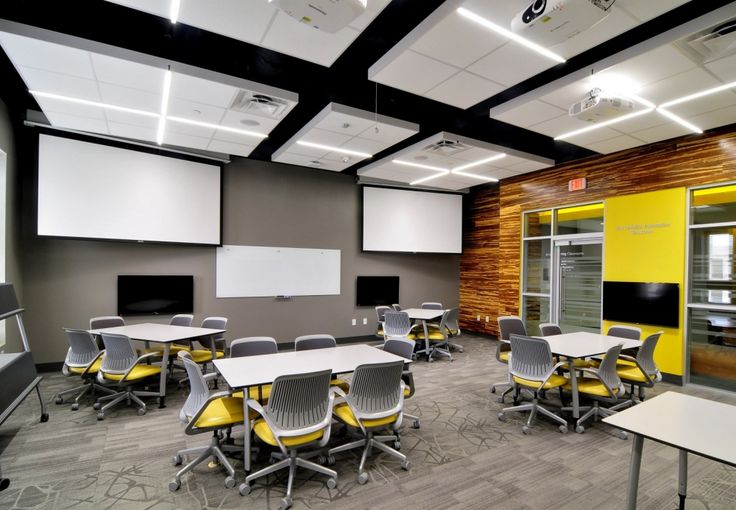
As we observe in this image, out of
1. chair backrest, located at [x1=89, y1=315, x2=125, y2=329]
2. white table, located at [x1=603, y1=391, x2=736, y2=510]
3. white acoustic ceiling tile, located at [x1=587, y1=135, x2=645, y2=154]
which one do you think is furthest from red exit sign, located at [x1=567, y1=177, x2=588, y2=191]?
chair backrest, located at [x1=89, y1=315, x2=125, y2=329]

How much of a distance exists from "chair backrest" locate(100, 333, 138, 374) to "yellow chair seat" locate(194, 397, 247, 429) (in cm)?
155

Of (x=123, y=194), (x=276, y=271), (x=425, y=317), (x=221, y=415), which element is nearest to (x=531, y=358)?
(x=425, y=317)

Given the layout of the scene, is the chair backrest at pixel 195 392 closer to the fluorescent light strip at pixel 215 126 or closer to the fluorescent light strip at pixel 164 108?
the fluorescent light strip at pixel 164 108

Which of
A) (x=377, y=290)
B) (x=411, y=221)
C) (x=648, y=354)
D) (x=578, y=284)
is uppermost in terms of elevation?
(x=411, y=221)

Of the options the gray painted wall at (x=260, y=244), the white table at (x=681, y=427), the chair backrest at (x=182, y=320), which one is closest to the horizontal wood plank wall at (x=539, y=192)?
the gray painted wall at (x=260, y=244)

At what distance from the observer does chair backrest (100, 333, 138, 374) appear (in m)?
4.02

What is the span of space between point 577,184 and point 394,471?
610cm

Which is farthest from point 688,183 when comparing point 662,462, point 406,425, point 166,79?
point 166,79

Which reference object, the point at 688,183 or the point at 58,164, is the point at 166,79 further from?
the point at 688,183

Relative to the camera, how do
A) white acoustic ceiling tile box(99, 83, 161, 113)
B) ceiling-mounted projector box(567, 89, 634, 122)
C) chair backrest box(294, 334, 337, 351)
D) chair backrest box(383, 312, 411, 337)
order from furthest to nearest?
chair backrest box(383, 312, 411, 337) < chair backrest box(294, 334, 337, 351) < white acoustic ceiling tile box(99, 83, 161, 113) < ceiling-mounted projector box(567, 89, 634, 122)

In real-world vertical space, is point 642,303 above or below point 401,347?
above

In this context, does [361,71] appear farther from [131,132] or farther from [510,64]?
[131,132]

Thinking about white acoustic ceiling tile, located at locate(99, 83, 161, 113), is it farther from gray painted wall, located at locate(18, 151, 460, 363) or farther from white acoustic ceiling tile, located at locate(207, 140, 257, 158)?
gray painted wall, located at locate(18, 151, 460, 363)

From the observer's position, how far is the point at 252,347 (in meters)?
3.89
